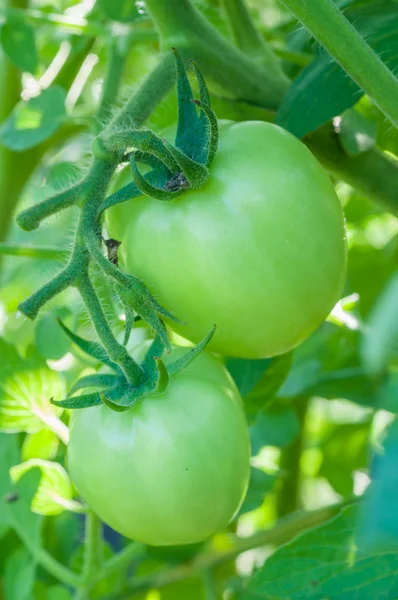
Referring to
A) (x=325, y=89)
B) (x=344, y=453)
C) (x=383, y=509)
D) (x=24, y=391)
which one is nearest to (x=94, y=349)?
(x=24, y=391)

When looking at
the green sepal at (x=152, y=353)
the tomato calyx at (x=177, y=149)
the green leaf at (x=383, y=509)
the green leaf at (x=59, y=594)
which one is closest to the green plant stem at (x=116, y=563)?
the green leaf at (x=59, y=594)

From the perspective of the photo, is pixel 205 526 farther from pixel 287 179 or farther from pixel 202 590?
pixel 202 590

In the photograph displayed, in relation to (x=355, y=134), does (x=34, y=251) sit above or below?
below

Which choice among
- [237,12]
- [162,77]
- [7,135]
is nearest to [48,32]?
[7,135]

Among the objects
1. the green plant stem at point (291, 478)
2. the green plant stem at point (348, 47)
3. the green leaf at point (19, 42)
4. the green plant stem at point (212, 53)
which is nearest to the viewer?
the green plant stem at point (348, 47)

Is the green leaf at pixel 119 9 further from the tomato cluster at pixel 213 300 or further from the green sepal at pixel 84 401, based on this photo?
the green sepal at pixel 84 401

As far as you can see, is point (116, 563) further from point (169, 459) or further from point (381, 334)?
point (381, 334)

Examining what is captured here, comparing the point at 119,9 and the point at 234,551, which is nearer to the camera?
the point at 119,9
